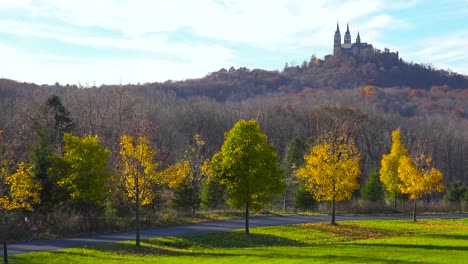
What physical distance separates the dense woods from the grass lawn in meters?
3.46

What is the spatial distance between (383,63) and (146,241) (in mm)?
158226

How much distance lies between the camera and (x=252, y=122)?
1324 inches

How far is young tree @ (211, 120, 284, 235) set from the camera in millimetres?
33188

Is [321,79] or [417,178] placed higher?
[321,79]

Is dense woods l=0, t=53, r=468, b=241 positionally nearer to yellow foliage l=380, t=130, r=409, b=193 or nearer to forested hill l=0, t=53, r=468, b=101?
forested hill l=0, t=53, r=468, b=101

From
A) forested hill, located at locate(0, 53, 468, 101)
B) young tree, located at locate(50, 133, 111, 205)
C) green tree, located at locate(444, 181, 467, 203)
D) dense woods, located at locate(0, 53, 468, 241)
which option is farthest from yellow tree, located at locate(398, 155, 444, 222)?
forested hill, located at locate(0, 53, 468, 101)

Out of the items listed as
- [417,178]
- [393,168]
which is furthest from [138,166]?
[393,168]

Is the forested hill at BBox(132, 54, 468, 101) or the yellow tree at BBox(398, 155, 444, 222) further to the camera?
the forested hill at BBox(132, 54, 468, 101)

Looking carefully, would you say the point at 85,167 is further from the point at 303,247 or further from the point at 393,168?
the point at 393,168

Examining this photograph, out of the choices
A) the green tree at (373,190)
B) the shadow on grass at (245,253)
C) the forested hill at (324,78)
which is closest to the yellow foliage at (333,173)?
the shadow on grass at (245,253)

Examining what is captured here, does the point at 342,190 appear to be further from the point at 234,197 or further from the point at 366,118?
the point at 366,118

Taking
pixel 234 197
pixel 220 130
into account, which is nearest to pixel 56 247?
pixel 234 197

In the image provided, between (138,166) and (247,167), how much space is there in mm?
7847

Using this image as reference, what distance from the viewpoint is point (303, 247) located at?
28.6m
